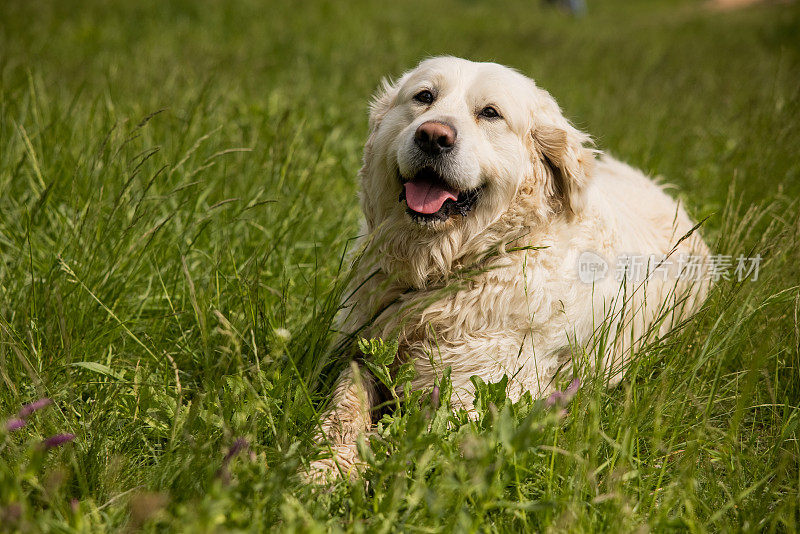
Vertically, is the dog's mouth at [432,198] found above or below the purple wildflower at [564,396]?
above

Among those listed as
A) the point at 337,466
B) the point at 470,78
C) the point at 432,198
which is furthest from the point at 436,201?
the point at 337,466

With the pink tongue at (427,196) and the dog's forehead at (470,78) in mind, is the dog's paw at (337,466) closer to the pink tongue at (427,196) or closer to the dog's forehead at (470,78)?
the pink tongue at (427,196)

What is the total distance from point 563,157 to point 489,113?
1.10ft

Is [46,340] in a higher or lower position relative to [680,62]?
lower

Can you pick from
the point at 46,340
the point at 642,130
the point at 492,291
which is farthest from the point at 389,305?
the point at 642,130

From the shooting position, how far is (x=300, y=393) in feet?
6.58

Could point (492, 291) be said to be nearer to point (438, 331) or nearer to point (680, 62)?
point (438, 331)

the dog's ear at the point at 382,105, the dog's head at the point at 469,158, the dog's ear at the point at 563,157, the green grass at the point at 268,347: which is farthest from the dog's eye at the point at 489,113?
the green grass at the point at 268,347

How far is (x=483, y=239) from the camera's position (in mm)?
2566

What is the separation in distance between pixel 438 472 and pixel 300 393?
48cm

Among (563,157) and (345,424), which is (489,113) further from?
(345,424)

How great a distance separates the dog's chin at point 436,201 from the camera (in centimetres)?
249

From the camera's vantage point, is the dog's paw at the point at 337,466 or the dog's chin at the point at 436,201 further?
the dog's chin at the point at 436,201

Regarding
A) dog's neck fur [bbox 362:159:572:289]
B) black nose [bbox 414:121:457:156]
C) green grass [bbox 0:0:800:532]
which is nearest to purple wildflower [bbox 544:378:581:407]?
green grass [bbox 0:0:800:532]
